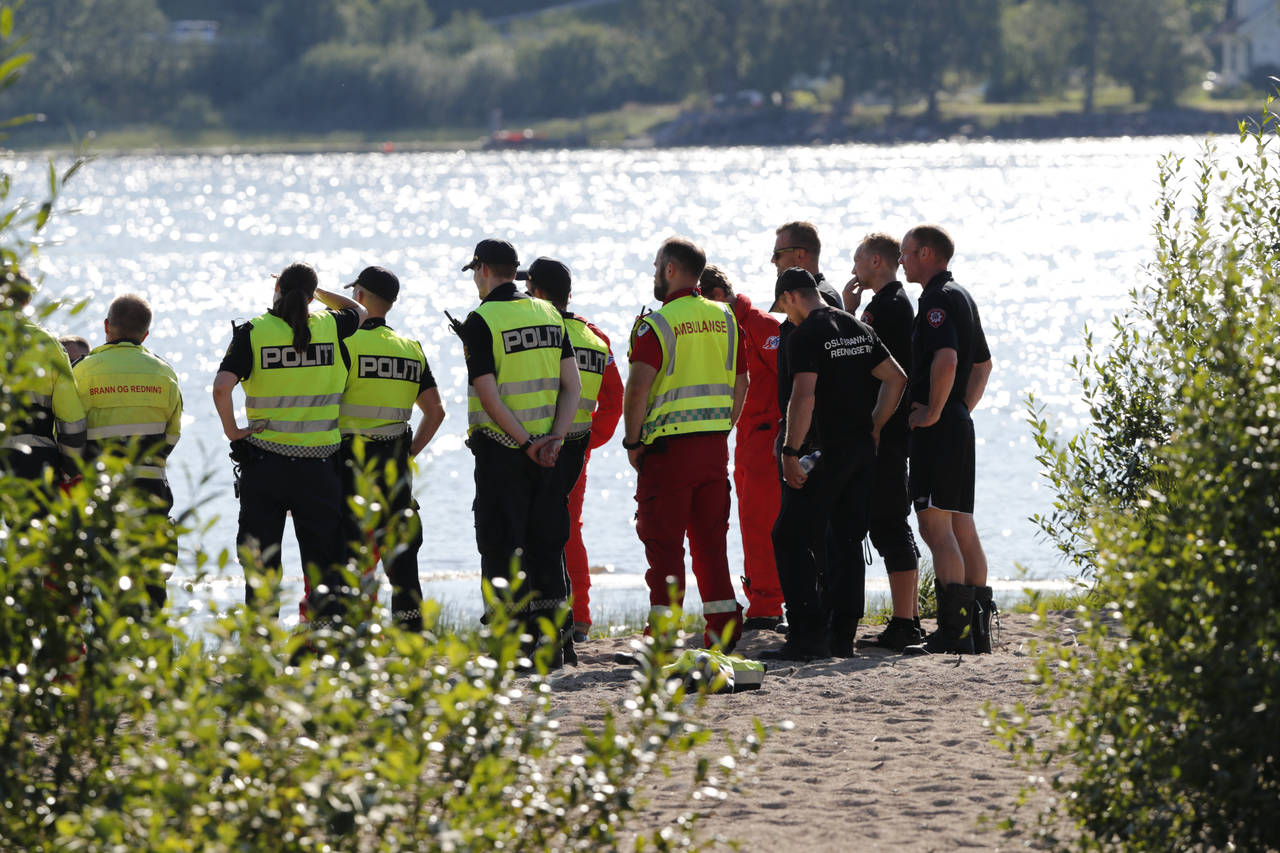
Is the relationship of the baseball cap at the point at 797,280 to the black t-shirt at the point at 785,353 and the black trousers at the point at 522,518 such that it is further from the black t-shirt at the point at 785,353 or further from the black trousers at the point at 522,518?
the black trousers at the point at 522,518

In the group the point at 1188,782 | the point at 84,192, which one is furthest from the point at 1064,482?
the point at 84,192

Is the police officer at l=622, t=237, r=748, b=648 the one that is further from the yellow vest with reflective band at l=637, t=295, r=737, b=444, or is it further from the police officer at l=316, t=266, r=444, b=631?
the police officer at l=316, t=266, r=444, b=631

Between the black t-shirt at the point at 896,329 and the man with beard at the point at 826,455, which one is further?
the black t-shirt at the point at 896,329

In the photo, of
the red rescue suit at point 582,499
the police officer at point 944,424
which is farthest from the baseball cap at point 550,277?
the police officer at point 944,424

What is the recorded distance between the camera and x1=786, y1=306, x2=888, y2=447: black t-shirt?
25.6ft

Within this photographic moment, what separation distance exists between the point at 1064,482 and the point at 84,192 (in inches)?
3819

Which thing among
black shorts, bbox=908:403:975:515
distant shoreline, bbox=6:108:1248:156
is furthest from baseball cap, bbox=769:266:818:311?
distant shoreline, bbox=6:108:1248:156

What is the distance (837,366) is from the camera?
7.88 m

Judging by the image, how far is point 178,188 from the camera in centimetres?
10056

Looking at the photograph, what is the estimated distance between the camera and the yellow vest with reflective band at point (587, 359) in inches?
330

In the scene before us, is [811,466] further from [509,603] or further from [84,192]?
[84,192]

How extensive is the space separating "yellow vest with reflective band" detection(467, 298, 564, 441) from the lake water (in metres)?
1.80

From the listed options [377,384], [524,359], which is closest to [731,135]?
[377,384]

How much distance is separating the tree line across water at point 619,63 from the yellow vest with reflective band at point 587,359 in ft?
398
